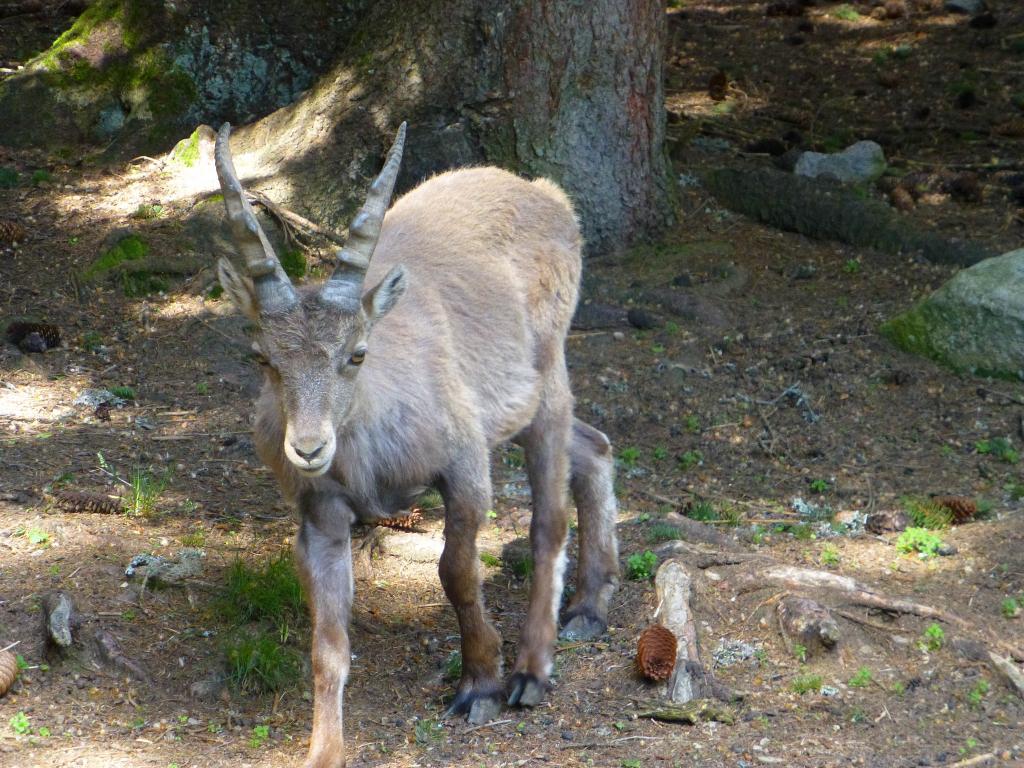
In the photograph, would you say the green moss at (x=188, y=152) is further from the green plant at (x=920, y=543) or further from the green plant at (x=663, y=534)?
the green plant at (x=920, y=543)

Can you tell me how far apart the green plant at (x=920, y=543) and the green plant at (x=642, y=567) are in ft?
4.52

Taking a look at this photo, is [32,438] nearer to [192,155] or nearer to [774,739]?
[192,155]

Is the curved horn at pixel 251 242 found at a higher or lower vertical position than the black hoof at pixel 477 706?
higher

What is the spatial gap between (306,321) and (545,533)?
202 centimetres

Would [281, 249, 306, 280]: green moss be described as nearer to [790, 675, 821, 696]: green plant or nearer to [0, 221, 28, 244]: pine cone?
[0, 221, 28, 244]: pine cone

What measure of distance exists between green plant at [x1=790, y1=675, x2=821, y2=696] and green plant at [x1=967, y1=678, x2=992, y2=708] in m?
0.66

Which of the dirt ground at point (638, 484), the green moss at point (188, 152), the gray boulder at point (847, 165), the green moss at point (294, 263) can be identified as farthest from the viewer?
the gray boulder at point (847, 165)

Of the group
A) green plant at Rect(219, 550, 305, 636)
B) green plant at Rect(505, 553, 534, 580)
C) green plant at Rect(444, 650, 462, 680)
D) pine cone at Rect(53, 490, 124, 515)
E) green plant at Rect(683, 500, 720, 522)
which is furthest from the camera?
green plant at Rect(683, 500, 720, 522)

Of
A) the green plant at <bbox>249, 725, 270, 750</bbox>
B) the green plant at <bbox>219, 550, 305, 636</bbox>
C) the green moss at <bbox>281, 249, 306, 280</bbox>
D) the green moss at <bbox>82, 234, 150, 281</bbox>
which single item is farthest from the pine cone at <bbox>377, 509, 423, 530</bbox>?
the green moss at <bbox>82, 234, 150, 281</bbox>

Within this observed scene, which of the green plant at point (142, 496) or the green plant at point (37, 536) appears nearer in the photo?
the green plant at point (37, 536)

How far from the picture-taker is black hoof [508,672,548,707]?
19.0 feet

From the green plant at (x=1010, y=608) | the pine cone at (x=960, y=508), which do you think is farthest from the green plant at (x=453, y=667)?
the pine cone at (x=960, y=508)

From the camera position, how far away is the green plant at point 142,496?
6949 millimetres

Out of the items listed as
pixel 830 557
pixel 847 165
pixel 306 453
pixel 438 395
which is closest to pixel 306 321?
pixel 306 453
